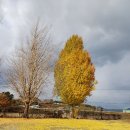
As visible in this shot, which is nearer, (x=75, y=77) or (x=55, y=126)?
(x=55, y=126)

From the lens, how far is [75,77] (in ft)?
173

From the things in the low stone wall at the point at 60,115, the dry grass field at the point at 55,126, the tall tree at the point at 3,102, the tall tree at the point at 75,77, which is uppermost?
the tall tree at the point at 75,77

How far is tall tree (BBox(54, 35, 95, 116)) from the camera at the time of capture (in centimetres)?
5253

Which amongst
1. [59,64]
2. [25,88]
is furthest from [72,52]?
[25,88]

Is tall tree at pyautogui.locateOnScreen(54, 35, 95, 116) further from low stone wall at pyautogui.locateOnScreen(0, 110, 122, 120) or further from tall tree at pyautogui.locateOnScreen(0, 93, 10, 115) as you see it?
tall tree at pyautogui.locateOnScreen(0, 93, 10, 115)

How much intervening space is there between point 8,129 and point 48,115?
2444 cm

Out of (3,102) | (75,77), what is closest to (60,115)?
(75,77)

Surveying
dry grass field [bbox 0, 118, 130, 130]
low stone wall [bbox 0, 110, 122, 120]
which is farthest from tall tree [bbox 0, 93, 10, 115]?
dry grass field [bbox 0, 118, 130, 130]

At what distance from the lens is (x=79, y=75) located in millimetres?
52719

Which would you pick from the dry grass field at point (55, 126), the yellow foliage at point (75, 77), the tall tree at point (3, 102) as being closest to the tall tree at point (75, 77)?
the yellow foliage at point (75, 77)

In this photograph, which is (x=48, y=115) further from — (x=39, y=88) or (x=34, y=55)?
(x=34, y=55)

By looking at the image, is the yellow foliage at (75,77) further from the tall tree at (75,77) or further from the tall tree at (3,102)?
the tall tree at (3,102)

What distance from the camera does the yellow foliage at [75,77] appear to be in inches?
2068

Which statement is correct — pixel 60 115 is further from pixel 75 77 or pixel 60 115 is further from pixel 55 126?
pixel 55 126
